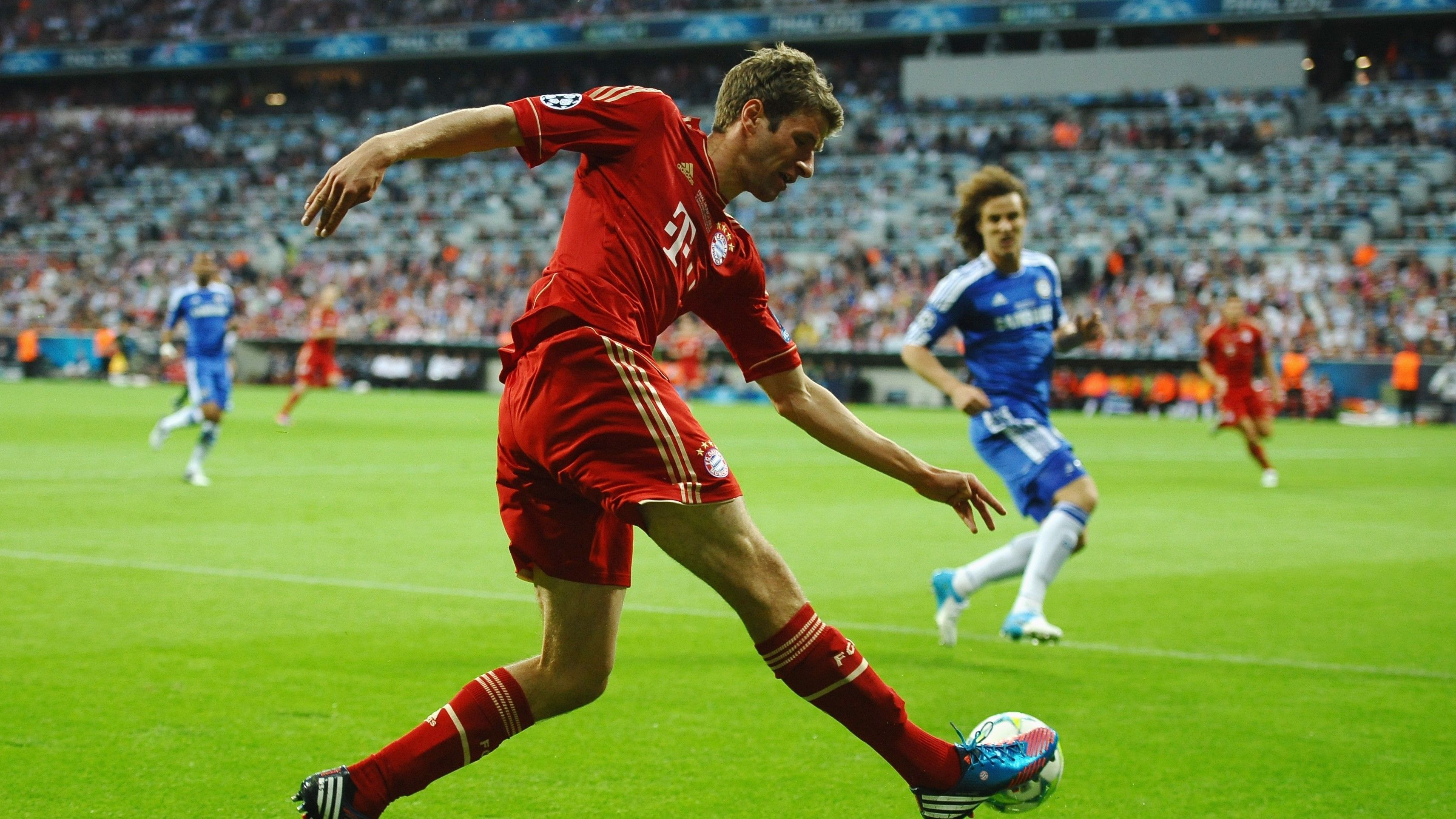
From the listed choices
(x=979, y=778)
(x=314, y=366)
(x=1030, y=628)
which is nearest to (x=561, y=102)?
(x=979, y=778)

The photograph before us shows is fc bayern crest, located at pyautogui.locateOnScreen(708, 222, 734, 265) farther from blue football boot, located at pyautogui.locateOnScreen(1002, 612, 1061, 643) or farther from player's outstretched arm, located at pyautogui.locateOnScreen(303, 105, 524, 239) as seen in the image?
blue football boot, located at pyautogui.locateOnScreen(1002, 612, 1061, 643)

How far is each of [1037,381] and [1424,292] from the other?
2850 cm

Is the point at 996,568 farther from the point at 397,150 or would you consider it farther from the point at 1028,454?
the point at 397,150

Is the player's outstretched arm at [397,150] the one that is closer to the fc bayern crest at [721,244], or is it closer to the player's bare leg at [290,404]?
the fc bayern crest at [721,244]

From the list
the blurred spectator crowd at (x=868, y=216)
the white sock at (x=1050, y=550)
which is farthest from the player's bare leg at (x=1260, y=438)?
the blurred spectator crowd at (x=868, y=216)

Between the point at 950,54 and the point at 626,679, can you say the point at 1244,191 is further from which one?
the point at 626,679

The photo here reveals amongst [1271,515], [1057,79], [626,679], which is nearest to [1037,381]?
[626,679]

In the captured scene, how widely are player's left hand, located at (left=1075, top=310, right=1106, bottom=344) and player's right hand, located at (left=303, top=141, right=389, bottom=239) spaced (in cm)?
491

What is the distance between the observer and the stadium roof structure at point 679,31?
42531 mm

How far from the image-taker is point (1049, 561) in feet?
23.9

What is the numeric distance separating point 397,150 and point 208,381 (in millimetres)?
12705

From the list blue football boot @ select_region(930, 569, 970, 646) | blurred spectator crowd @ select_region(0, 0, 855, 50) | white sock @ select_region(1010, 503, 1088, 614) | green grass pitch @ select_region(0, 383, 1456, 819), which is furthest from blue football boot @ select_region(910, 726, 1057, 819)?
blurred spectator crowd @ select_region(0, 0, 855, 50)

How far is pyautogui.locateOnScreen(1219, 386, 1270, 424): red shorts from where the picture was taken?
57.5 feet

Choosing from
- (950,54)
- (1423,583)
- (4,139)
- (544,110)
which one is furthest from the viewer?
(4,139)
